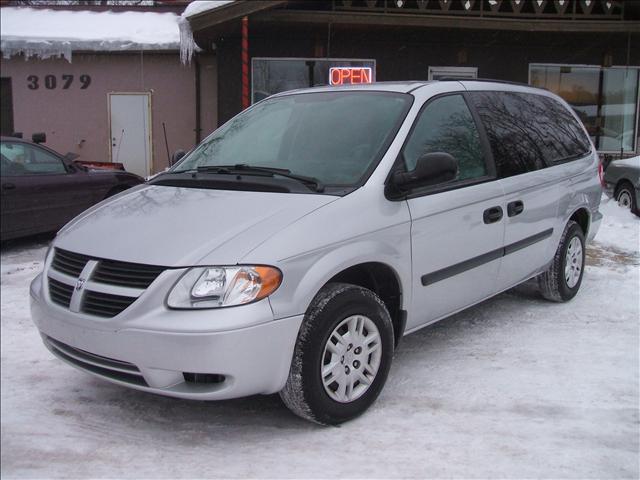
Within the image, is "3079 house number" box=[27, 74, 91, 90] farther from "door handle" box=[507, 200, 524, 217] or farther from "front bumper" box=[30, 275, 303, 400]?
"front bumper" box=[30, 275, 303, 400]

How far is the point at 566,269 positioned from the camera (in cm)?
545

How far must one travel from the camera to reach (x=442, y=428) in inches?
132

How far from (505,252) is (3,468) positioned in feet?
11.0

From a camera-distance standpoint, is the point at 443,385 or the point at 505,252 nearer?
the point at 443,385

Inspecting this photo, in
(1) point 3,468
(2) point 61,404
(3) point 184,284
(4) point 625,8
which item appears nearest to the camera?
(1) point 3,468

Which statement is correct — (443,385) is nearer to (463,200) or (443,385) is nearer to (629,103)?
(463,200)

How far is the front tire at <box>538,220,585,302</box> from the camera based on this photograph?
535 cm

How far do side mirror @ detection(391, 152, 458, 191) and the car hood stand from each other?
486mm


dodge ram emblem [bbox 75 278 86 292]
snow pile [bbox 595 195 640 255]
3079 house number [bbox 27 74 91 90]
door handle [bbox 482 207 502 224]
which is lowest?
snow pile [bbox 595 195 640 255]

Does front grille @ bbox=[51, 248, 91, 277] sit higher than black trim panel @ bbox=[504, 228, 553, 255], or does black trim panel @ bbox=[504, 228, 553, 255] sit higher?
front grille @ bbox=[51, 248, 91, 277]

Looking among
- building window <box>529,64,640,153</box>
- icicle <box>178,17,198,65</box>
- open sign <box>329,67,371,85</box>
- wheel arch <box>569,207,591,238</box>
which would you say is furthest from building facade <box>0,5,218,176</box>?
wheel arch <box>569,207,591,238</box>

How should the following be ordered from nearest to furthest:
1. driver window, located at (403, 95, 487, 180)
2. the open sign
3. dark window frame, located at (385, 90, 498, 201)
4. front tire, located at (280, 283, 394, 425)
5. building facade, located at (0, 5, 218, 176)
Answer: front tire, located at (280, 283, 394, 425) < dark window frame, located at (385, 90, 498, 201) < driver window, located at (403, 95, 487, 180) < the open sign < building facade, located at (0, 5, 218, 176)

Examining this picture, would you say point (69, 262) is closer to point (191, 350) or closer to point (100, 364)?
point (100, 364)

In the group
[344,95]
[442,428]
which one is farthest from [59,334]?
[344,95]
